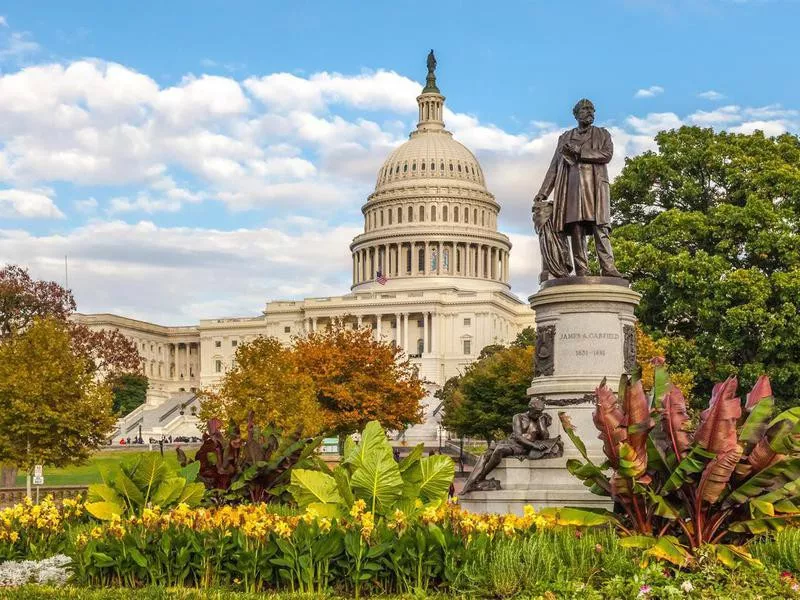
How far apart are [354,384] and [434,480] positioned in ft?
175

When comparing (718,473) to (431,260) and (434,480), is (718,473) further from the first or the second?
(431,260)

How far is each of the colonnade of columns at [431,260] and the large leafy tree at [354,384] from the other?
310ft

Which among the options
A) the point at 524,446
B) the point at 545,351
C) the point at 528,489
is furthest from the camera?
the point at 545,351

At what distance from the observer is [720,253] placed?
137 feet

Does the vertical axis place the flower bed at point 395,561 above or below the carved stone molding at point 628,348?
below

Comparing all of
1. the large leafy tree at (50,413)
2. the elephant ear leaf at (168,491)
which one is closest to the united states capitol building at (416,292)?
the large leafy tree at (50,413)

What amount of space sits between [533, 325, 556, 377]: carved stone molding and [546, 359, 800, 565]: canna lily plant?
6961 millimetres

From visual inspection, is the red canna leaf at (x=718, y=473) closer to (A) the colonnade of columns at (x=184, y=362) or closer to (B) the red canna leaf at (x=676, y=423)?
(B) the red canna leaf at (x=676, y=423)

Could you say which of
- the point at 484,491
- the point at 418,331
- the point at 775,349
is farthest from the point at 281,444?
the point at 418,331

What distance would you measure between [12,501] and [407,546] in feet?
85.3

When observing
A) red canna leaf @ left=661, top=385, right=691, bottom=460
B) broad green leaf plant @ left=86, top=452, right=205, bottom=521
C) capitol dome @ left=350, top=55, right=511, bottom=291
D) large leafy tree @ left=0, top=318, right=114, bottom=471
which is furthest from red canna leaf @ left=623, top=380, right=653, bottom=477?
capitol dome @ left=350, top=55, right=511, bottom=291

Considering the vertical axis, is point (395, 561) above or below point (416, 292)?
below

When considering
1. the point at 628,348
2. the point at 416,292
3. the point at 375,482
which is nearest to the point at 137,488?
the point at 375,482

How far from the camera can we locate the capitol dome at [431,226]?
16450 centimetres
